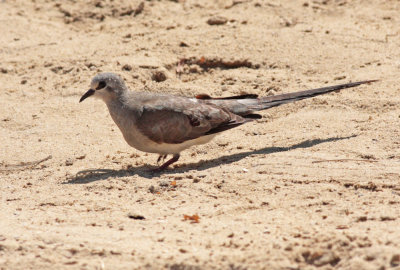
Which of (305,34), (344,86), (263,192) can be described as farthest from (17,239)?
(305,34)

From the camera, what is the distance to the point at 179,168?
635 centimetres

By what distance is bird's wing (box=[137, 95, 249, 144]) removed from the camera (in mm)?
6250

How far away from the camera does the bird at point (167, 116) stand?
20.5 ft

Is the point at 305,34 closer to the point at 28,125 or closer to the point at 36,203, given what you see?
the point at 28,125

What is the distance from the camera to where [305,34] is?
840cm

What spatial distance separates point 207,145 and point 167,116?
0.75 meters

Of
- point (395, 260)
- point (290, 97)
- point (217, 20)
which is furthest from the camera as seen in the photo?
→ point (217, 20)

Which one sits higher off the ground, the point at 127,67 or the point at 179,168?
the point at 127,67

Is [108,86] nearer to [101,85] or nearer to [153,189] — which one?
[101,85]

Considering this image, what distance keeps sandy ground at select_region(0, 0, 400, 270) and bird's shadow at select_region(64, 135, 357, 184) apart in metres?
0.02

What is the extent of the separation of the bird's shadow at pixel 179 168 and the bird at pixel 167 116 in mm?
162

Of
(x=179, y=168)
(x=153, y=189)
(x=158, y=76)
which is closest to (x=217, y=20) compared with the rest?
(x=158, y=76)

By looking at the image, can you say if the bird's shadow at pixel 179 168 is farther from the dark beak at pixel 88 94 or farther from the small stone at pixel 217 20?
the small stone at pixel 217 20

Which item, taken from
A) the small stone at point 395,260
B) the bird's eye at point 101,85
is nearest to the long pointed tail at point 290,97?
the bird's eye at point 101,85
